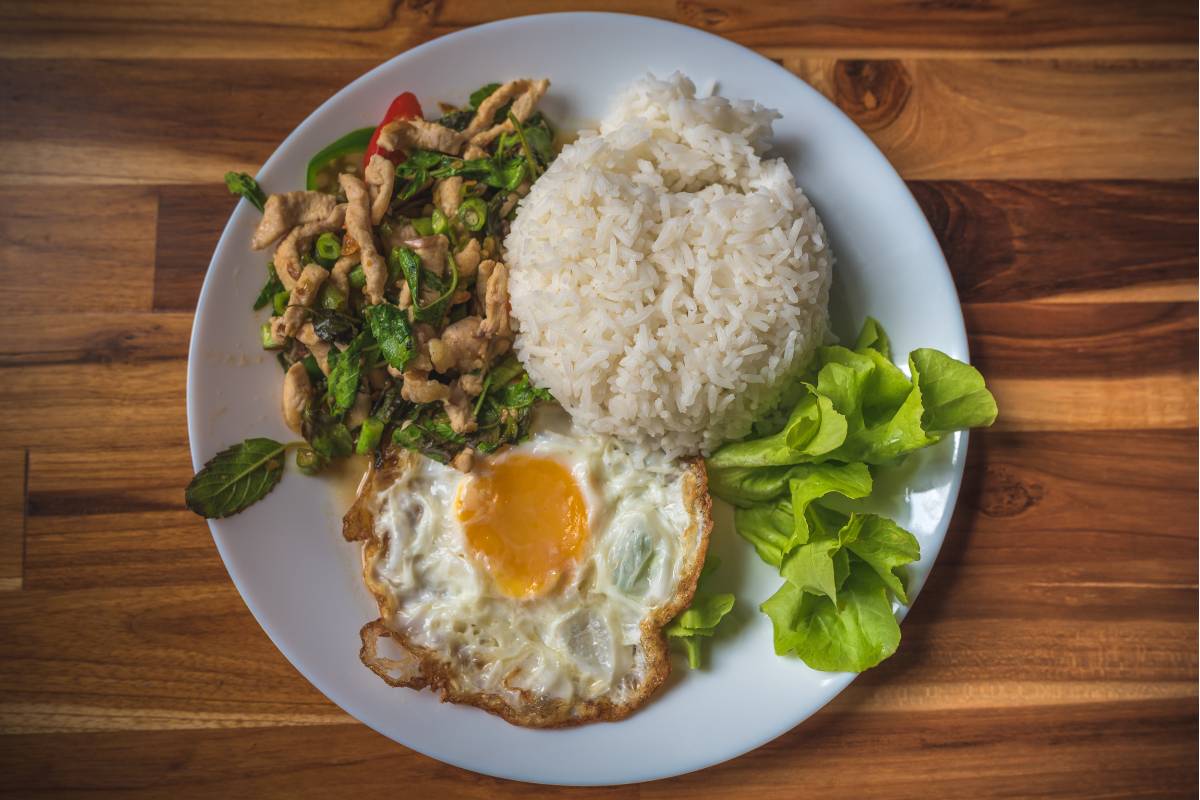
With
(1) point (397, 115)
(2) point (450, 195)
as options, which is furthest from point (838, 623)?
(1) point (397, 115)

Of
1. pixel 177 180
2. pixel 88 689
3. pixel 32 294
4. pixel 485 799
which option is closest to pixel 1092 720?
pixel 485 799

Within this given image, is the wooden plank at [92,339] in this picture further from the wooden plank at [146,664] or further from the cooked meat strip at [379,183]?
the cooked meat strip at [379,183]

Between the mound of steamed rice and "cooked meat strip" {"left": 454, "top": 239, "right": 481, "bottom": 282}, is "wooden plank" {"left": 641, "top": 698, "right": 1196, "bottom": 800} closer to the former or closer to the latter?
the mound of steamed rice

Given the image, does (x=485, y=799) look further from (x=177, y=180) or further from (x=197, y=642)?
(x=177, y=180)

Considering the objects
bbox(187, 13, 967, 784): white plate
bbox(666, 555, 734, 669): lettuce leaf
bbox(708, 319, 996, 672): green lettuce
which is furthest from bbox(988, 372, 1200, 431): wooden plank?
bbox(666, 555, 734, 669): lettuce leaf

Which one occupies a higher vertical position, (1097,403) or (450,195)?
(450,195)

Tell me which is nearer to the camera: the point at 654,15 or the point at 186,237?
the point at 186,237

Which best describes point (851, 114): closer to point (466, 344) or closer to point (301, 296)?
point (466, 344)
